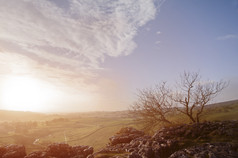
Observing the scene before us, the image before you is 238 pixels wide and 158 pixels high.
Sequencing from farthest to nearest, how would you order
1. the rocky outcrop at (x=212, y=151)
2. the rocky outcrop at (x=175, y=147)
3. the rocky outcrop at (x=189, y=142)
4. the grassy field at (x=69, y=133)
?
1. the grassy field at (x=69, y=133)
2. the rocky outcrop at (x=189, y=142)
3. the rocky outcrop at (x=175, y=147)
4. the rocky outcrop at (x=212, y=151)

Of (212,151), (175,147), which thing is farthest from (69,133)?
(212,151)

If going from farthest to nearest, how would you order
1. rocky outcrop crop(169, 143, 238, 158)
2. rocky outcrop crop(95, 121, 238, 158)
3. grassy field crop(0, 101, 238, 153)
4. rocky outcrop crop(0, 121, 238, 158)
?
1. grassy field crop(0, 101, 238, 153)
2. rocky outcrop crop(95, 121, 238, 158)
3. rocky outcrop crop(0, 121, 238, 158)
4. rocky outcrop crop(169, 143, 238, 158)

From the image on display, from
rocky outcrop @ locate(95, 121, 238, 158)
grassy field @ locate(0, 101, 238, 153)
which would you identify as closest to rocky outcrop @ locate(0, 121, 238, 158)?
rocky outcrop @ locate(95, 121, 238, 158)

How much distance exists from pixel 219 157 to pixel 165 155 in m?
4.56

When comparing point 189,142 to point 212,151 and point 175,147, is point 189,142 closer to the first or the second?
point 175,147

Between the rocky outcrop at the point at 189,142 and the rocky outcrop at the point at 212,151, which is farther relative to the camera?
the rocky outcrop at the point at 189,142

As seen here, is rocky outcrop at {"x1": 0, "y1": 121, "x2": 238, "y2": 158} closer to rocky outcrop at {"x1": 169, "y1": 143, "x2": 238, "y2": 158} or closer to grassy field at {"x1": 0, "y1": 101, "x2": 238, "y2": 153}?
rocky outcrop at {"x1": 169, "y1": 143, "x2": 238, "y2": 158}

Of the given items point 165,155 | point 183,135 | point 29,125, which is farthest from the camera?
point 29,125

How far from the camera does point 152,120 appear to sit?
24.2m

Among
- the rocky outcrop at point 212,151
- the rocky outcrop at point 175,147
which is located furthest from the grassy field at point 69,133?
the rocky outcrop at point 212,151

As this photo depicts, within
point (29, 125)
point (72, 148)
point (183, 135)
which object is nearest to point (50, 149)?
point (72, 148)

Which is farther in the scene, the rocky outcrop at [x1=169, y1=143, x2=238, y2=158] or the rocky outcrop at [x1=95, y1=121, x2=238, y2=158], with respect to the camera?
the rocky outcrop at [x1=95, y1=121, x2=238, y2=158]

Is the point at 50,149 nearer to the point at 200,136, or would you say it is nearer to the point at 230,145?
the point at 200,136

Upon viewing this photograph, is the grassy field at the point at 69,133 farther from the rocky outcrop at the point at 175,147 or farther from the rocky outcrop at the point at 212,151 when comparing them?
the rocky outcrop at the point at 212,151
